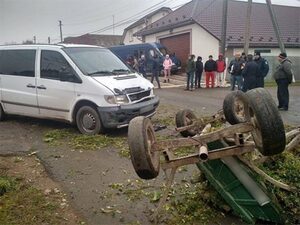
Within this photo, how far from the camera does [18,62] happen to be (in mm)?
8617

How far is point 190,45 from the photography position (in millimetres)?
24812

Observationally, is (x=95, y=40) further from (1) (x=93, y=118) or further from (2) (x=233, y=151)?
(2) (x=233, y=151)

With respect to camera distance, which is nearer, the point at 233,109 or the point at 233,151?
the point at 233,151

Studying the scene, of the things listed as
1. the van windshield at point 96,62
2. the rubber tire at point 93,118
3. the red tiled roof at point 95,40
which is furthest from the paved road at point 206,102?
the red tiled roof at point 95,40

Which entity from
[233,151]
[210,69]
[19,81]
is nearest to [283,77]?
[210,69]

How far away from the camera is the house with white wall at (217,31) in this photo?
2394 cm

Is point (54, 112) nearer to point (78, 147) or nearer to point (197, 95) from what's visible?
point (78, 147)

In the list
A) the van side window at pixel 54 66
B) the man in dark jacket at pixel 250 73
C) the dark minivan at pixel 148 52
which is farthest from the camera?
the dark minivan at pixel 148 52

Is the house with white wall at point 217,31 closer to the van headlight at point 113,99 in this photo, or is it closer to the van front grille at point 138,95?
the van front grille at point 138,95

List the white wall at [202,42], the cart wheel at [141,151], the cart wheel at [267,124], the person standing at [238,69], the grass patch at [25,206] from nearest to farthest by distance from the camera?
the cart wheel at [267,124], the cart wheel at [141,151], the grass patch at [25,206], the person standing at [238,69], the white wall at [202,42]

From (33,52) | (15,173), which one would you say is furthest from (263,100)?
(33,52)

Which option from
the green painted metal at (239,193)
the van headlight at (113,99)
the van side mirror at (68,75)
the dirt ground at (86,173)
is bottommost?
the dirt ground at (86,173)

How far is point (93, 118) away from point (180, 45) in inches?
764

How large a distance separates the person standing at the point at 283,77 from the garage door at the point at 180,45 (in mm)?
14847
